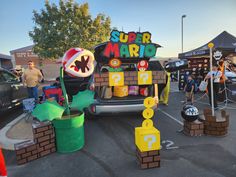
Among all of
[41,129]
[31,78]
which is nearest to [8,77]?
[31,78]

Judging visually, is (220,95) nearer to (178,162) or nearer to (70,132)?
(178,162)

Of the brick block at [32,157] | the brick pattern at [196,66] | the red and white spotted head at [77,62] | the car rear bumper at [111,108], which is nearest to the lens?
the red and white spotted head at [77,62]

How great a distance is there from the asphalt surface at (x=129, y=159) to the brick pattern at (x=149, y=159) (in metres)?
0.07

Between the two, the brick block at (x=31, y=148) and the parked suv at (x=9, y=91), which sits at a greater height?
the parked suv at (x=9, y=91)

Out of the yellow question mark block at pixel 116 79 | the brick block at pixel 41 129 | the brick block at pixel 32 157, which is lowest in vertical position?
the brick block at pixel 32 157

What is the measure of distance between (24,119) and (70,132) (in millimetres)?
2912

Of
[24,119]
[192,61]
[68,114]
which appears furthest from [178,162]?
[192,61]

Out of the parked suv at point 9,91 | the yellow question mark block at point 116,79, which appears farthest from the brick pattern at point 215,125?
the parked suv at point 9,91

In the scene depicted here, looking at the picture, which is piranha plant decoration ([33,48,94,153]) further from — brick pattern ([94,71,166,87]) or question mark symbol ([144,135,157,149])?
question mark symbol ([144,135,157,149])

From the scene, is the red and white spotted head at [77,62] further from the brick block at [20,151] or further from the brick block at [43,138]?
the brick block at [20,151]

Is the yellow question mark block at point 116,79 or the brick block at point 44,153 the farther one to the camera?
the yellow question mark block at point 116,79

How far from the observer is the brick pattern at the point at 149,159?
2.54 metres

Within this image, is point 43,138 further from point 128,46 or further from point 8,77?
point 8,77

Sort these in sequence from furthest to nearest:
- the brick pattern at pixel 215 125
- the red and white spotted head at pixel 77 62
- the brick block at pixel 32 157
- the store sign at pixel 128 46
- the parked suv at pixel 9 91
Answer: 1. the parked suv at pixel 9 91
2. the store sign at pixel 128 46
3. the brick pattern at pixel 215 125
4. the brick block at pixel 32 157
5. the red and white spotted head at pixel 77 62
